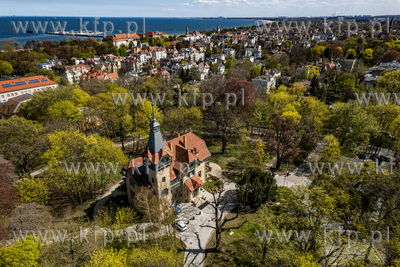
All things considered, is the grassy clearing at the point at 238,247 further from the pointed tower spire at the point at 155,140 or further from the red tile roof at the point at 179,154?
Result: the pointed tower spire at the point at 155,140

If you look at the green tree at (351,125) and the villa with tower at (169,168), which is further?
the green tree at (351,125)

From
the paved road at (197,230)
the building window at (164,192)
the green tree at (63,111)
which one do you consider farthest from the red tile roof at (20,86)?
the paved road at (197,230)

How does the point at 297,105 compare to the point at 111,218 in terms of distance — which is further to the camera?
the point at 297,105

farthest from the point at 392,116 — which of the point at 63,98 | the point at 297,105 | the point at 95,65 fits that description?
the point at 95,65

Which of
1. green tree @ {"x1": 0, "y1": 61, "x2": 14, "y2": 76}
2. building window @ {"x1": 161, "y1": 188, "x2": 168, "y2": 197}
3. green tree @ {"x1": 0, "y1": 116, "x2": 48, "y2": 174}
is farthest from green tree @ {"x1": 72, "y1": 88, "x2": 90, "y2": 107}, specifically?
green tree @ {"x1": 0, "y1": 61, "x2": 14, "y2": 76}

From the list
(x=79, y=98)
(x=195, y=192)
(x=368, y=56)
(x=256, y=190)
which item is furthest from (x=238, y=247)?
(x=368, y=56)

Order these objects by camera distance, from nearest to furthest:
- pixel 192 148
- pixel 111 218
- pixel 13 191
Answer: pixel 13 191
pixel 111 218
pixel 192 148

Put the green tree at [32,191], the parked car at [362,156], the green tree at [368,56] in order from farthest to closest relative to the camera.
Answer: the green tree at [368,56] < the parked car at [362,156] < the green tree at [32,191]

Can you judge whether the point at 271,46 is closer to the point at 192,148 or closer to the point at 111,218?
the point at 192,148
